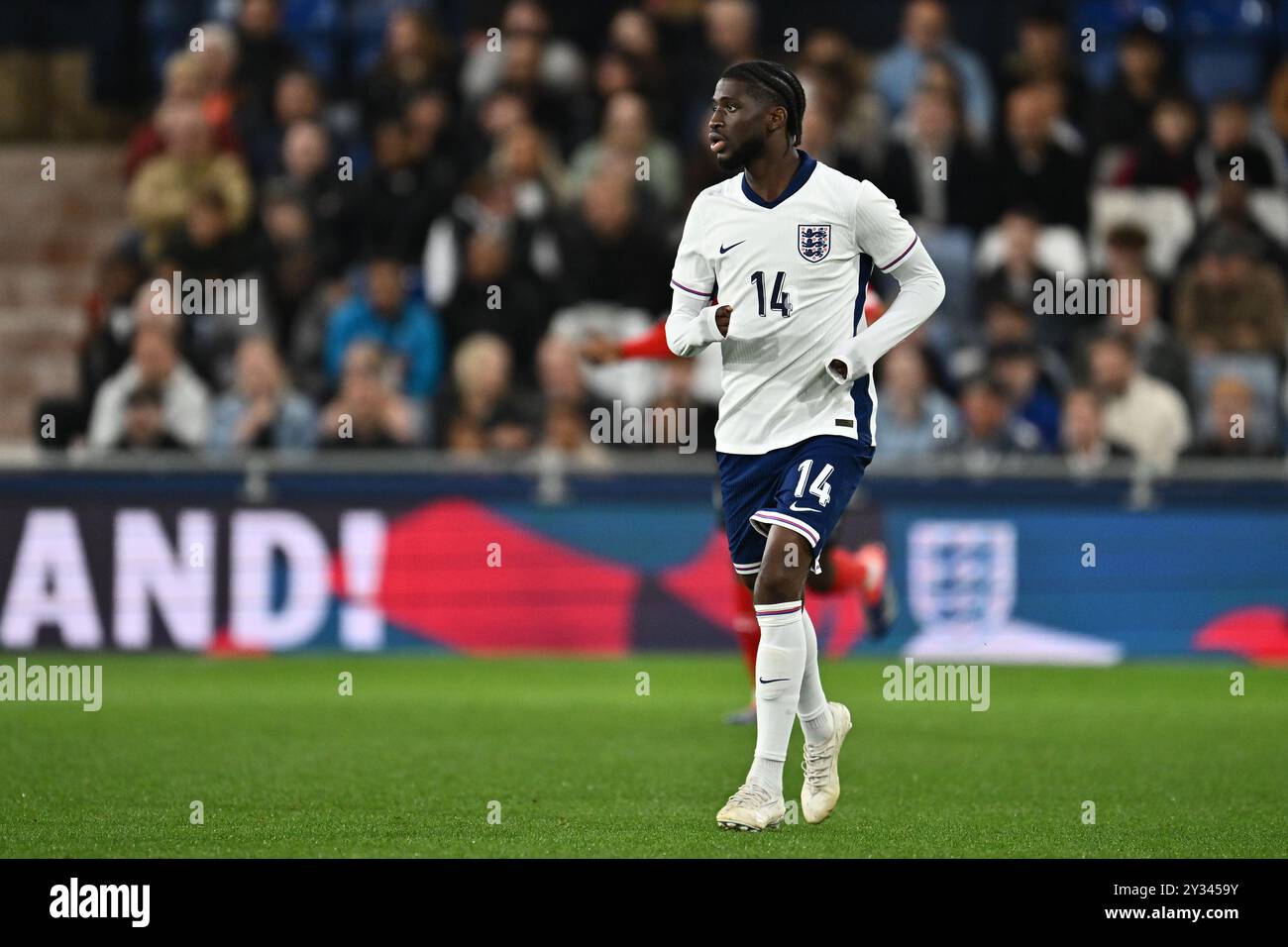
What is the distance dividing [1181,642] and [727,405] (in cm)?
719

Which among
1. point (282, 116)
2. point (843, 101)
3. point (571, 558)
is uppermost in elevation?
point (282, 116)

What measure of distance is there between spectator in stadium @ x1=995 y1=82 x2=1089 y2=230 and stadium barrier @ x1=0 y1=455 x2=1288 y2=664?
10.8 feet

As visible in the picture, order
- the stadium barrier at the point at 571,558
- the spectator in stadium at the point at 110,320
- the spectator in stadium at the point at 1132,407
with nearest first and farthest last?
1. the stadium barrier at the point at 571,558
2. the spectator in stadium at the point at 1132,407
3. the spectator in stadium at the point at 110,320

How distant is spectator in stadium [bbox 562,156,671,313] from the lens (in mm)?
16016

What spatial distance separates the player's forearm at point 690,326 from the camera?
7.49 meters

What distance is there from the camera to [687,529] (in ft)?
46.8

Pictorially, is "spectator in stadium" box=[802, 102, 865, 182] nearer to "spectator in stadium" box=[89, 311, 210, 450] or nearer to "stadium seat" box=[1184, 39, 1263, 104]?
"stadium seat" box=[1184, 39, 1263, 104]

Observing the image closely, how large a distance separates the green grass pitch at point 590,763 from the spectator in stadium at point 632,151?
4.35m

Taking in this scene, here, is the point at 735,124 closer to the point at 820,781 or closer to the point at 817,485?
the point at 817,485

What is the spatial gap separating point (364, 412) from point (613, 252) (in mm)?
2335

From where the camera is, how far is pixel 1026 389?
15367 mm

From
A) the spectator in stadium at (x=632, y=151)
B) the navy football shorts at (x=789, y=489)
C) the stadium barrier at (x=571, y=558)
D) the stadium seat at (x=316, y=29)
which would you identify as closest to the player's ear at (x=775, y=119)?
the navy football shorts at (x=789, y=489)

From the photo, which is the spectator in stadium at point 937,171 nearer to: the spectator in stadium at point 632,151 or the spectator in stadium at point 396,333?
the spectator in stadium at point 632,151

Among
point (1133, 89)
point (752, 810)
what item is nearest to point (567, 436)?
point (1133, 89)
